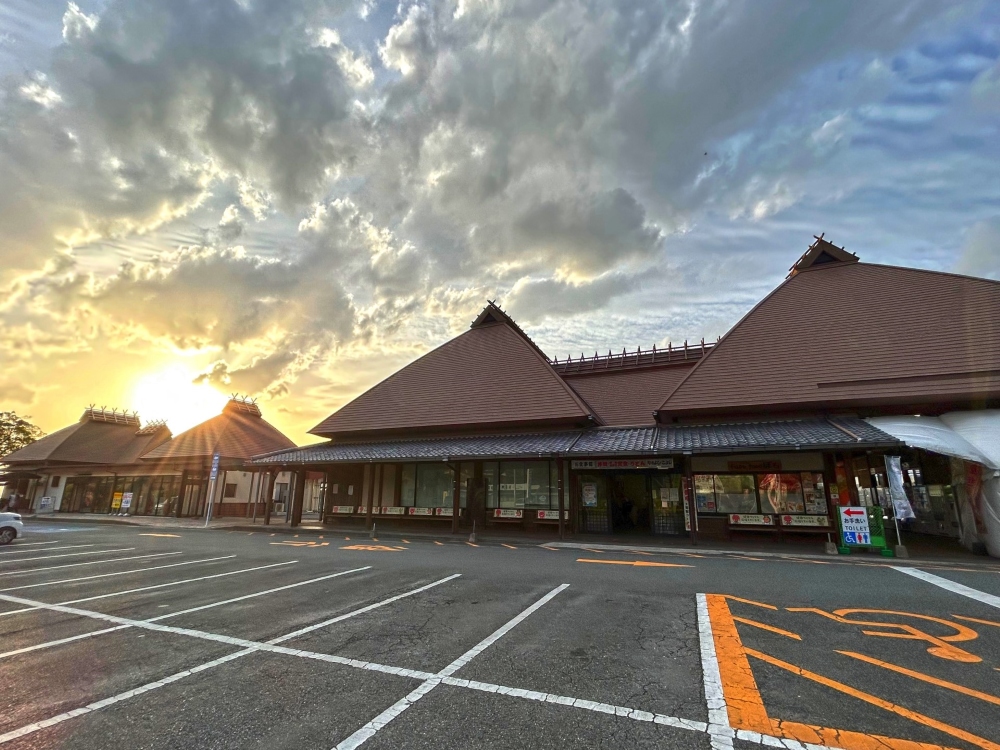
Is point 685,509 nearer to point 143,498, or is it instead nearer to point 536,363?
point 536,363

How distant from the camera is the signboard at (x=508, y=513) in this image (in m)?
17.6

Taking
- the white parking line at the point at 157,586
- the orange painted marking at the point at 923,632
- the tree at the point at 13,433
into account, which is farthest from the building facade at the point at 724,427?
the tree at the point at 13,433

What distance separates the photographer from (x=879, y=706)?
334 cm

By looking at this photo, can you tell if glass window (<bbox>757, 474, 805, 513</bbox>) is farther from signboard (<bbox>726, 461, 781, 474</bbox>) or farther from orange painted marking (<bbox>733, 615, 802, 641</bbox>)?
orange painted marking (<bbox>733, 615, 802, 641</bbox>)

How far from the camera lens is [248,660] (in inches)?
171

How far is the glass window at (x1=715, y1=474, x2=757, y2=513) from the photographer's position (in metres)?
14.9

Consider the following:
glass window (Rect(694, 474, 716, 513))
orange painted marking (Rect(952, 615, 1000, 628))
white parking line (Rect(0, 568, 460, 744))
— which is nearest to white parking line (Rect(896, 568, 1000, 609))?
orange painted marking (Rect(952, 615, 1000, 628))

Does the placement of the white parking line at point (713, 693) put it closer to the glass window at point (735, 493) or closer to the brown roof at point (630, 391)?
the glass window at point (735, 493)

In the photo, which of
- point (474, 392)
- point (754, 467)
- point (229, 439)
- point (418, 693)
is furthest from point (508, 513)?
point (229, 439)

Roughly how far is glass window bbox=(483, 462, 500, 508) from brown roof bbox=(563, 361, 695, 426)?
515cm

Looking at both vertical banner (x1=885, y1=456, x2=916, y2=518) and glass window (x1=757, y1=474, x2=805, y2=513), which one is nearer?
vertical banner (x1=885, y1=456, x2=916, y2=518)

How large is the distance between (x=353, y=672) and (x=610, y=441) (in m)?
13.0

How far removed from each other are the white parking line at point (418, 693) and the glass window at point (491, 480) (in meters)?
13.2

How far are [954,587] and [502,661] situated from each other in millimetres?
8366
